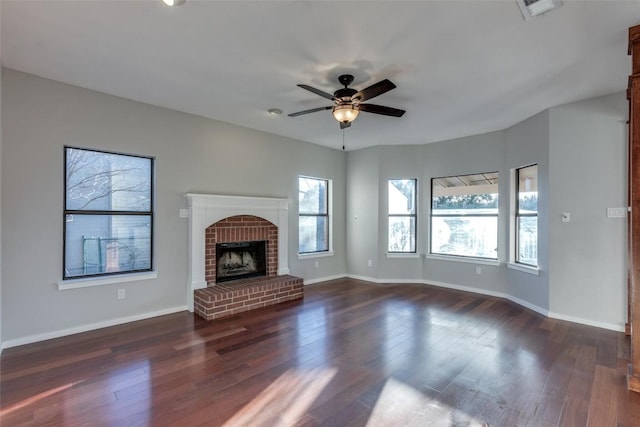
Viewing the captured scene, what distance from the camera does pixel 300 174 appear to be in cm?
593

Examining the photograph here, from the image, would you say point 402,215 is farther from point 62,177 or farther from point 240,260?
point 62,177

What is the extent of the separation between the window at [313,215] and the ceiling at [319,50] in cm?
232

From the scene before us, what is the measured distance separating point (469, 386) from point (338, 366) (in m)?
1.08

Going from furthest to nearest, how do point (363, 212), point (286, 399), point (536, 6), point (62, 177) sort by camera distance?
point (363, 212) → point (62, 177) → point (286, 399) → point (536, 6)

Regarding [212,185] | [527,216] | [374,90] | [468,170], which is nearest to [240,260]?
[212,185]

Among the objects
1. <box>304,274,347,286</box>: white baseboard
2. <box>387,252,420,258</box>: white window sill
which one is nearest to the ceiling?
<box>387,252,420,258</box>: white window sill

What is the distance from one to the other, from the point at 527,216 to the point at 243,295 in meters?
4.44

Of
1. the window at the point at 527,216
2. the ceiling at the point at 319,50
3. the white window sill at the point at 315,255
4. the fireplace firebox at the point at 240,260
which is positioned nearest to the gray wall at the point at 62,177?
the ceiling at the point at 319,50

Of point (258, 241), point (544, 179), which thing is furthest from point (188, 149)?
point (544, 179)

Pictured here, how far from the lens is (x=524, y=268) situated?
4598mm

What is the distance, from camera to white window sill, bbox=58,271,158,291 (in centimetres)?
340

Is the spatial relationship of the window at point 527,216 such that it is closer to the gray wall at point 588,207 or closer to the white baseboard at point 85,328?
the gray wall at point 588,207

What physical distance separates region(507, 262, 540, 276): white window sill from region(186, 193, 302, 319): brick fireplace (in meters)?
3.41

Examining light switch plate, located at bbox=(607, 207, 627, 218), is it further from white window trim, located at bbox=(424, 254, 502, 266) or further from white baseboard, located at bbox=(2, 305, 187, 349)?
white baseboard, located at bbox=(2, 305, 187, 349)
